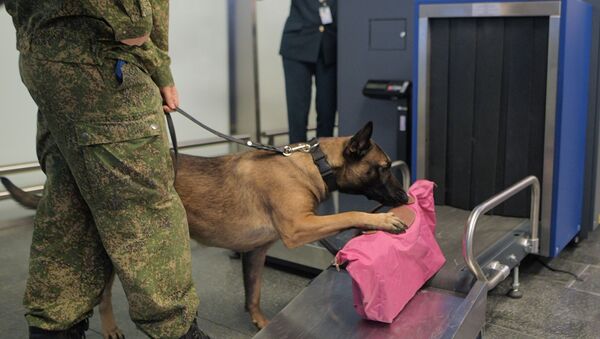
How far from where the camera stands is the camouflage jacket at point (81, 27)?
156 centimetres

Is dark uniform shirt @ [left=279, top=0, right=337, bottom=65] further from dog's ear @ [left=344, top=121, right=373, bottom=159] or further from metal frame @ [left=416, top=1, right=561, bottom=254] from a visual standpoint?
dog's ear @ [left=344, top=121, right=373, bottom=159]

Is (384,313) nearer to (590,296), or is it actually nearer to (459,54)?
A: (590,296)

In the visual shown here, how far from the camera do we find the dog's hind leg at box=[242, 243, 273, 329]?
8.02ft

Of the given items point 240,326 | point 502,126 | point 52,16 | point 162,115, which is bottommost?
point 240,326

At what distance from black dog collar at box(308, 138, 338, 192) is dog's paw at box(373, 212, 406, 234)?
0.71 ft

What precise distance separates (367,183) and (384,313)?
19.2 inches

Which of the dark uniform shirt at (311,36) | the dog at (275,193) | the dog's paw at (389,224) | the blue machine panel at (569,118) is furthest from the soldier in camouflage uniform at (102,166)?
the dark uniform shirt at (311,36)

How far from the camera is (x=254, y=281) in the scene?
2.45m

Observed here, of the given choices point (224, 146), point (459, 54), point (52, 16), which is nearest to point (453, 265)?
point (459, 54)

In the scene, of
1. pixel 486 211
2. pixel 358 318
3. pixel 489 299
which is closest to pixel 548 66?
pixel 486 211

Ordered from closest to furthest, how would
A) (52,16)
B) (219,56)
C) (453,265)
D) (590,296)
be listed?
(52,16) → (453,265) → (590,296) → (219,56)

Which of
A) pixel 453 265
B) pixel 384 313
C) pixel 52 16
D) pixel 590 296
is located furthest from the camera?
pixel 590 296

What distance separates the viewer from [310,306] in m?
2.18

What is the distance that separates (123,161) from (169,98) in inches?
13.4
